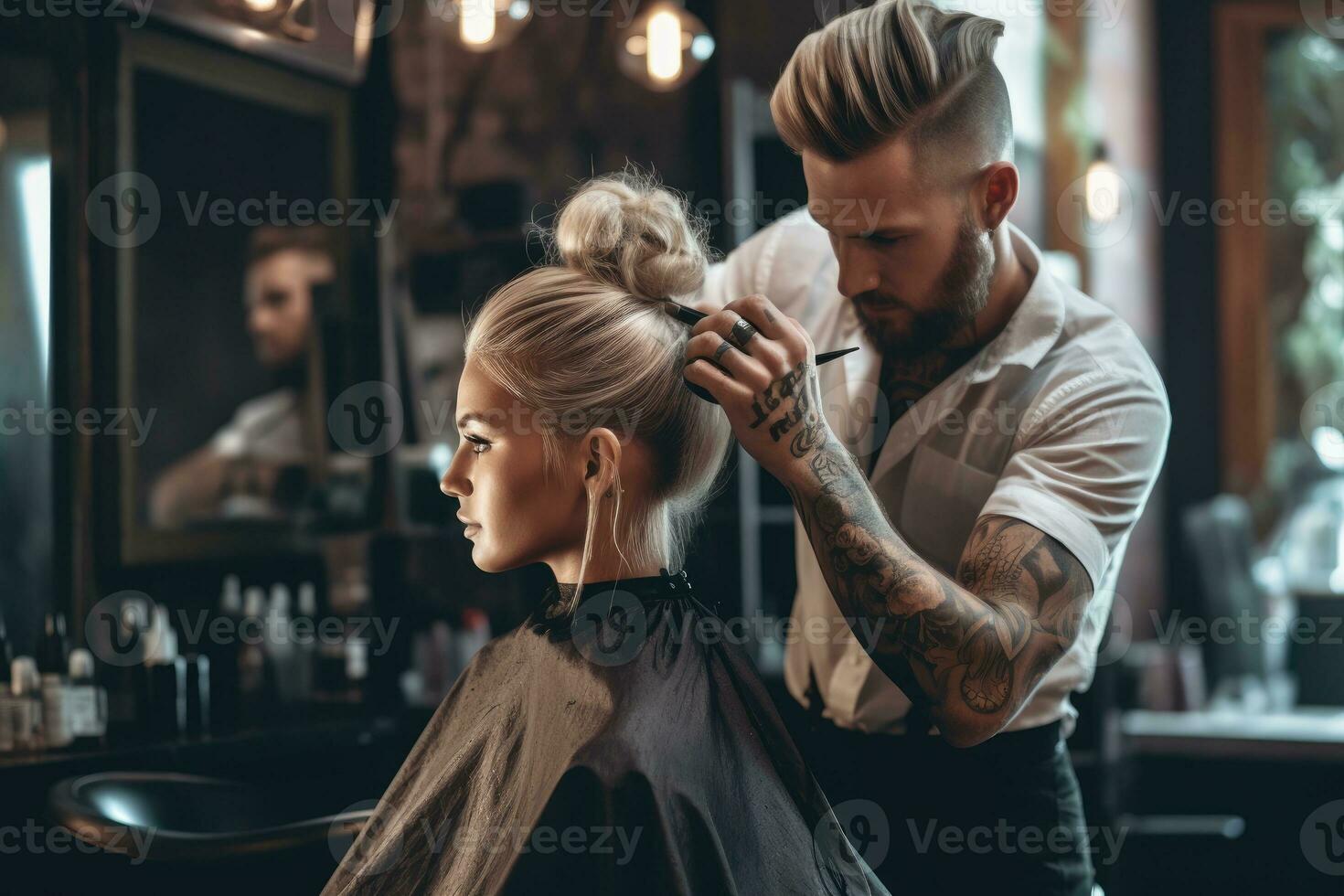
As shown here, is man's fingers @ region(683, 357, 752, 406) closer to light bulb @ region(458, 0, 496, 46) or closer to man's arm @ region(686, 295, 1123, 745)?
man's arm @ region(686, 295, 1123, 745)

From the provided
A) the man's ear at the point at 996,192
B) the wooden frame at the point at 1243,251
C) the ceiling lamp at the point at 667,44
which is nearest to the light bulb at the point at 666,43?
the ceiling lamp at the point at 667,44

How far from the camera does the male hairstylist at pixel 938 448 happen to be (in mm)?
1291

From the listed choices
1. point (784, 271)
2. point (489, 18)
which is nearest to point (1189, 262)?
point (489, 18)

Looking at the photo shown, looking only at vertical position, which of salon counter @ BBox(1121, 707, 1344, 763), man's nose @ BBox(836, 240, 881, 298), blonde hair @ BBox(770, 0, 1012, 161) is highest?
blonde hair @ BBox(770, 0, 1012, 161)

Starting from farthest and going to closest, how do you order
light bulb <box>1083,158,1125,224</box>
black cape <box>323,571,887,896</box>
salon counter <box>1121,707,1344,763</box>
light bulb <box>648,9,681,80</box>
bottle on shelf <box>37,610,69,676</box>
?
light bulb <box>1083,158,1125,224</box> → salon counter <box>1121,707,1344,763</box> → light bulb <box>648,9,681,80</box> → bottle on shelf <box>37,610,69,676</box> → black cape <box>323,571,887,896</box>

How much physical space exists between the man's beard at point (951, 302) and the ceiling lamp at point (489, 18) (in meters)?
1.60

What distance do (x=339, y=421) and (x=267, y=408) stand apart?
7.6 inches

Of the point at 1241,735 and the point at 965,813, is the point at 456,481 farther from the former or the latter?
the point at 1241,735

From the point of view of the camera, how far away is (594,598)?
1.44 metres

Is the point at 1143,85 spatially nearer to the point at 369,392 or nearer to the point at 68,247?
the point at 369,392

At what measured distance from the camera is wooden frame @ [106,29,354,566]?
95.9 inches

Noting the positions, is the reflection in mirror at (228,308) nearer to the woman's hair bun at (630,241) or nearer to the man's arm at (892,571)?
the woman's hair bun at (630,241)

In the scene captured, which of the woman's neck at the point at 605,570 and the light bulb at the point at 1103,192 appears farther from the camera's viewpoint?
the light bulb at the point at 1103,192

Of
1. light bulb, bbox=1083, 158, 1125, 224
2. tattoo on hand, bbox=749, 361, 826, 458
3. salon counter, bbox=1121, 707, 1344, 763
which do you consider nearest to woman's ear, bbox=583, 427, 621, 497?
tattoo on hand, bbox=749, 361, 826, 458
